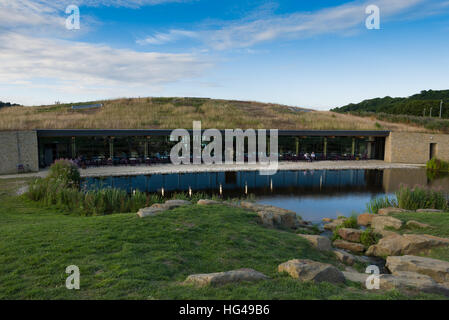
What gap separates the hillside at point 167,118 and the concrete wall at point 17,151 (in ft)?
9.03

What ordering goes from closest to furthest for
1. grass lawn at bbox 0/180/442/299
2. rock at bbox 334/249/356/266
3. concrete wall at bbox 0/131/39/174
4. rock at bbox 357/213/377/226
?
grass lawn at bbox 0/180/442/299 → rock at bbox 334/249/356/266 → rock at bbox 357/213/377/226 → concrete wall at bbox 0/131/39/174

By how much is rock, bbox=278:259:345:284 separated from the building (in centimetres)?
1675

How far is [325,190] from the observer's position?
1314cm

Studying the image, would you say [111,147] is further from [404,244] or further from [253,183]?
[404,244]

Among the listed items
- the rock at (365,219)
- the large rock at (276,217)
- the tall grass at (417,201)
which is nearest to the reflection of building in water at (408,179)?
the tall grass at (417,201)

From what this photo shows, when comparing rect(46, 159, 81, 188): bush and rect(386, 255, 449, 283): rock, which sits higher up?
rect(46, 159, 81, 188): bush

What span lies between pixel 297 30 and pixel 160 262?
60.3 feet

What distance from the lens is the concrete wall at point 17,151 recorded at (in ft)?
52.0

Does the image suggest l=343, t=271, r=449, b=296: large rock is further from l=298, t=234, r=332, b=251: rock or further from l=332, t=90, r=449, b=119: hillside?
l=332, t=90, r=449, b=119: hillside

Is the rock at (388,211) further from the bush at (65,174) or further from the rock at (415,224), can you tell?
the bush at (65,174)

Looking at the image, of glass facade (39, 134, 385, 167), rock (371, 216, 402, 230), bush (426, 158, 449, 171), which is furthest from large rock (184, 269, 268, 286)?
bush (426, 158, 449, 171)

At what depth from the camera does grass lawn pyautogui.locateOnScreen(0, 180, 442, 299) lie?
330 cm
